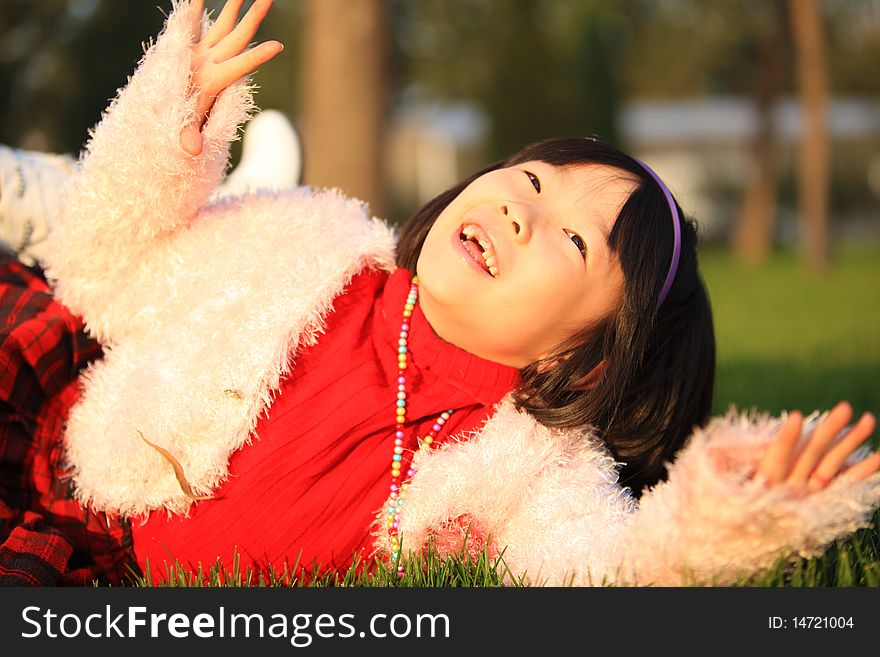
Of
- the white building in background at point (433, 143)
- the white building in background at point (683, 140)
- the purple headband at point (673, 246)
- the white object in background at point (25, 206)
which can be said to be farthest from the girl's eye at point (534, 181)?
the white building in background at point (433, 143)

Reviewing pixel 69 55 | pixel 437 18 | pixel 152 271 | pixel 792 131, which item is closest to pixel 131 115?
pixel 152 271

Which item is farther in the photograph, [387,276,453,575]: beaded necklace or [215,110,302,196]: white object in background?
[215,110,302,196]: white object in background

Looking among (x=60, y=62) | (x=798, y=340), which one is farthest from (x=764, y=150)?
(x=798, y=340)

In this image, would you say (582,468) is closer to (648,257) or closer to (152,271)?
(648,257)

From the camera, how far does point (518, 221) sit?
76.7 inches

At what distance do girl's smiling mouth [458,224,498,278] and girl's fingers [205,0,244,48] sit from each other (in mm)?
649

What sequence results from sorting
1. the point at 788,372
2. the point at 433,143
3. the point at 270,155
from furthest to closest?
the point at 433,143
the point at 788,372
the point at 270,155

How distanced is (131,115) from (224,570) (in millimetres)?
961

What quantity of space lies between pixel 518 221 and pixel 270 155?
4.21 ft

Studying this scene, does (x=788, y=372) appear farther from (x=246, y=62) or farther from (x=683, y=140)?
(x=683, y=140)

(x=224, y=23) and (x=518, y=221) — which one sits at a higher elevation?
(x=224, y=23)

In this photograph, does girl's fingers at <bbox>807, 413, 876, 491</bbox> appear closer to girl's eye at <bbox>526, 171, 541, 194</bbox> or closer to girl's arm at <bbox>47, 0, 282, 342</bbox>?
girl's eye at <bbox>526, 171, 541, 194</bbox>

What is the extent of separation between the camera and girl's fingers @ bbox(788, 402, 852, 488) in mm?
1474

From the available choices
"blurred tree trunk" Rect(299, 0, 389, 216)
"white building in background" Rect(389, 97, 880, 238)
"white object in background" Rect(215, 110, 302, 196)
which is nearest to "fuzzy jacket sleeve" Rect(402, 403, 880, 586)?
"white object in background" Rect(215, 110, 302, 196)
